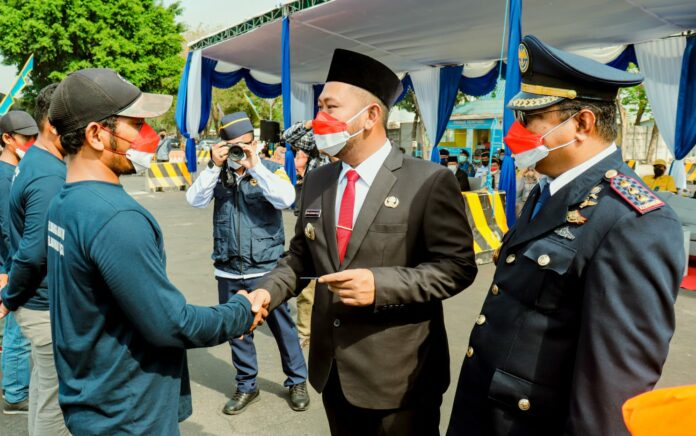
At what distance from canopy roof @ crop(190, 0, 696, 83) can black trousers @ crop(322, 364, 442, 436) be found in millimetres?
6912

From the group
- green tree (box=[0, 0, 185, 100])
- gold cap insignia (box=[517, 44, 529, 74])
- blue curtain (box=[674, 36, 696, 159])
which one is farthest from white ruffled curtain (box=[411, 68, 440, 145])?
green tree (box=[0, 0, 185, 100])

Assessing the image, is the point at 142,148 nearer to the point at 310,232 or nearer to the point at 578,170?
the point at 310,232

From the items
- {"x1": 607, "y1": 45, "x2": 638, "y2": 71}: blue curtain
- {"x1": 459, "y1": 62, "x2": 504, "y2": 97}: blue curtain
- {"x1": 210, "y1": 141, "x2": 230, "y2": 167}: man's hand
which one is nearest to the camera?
{"x1": 210, "y1": 141, "x2": 230, "y2": 167}: man's hand

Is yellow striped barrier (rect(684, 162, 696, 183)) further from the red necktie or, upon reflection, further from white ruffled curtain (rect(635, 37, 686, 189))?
the red necktie

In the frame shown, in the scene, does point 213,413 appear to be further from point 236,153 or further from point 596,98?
point 596,98

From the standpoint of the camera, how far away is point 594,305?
118 cm

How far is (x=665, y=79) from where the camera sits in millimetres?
8594

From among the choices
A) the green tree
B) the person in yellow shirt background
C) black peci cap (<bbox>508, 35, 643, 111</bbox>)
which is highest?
the green tree

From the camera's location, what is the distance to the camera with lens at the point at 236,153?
3.30 m

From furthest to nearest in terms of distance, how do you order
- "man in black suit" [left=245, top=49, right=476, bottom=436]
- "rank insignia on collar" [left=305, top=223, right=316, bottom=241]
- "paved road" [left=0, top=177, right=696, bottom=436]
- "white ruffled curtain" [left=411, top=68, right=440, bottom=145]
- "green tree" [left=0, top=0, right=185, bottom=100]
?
"green tree" [left=0, top=0, right=185, bottom=100], "white ruffled curtain" [left=411, top=68, right=440, bottom=145], "paved road" [left=0, top=177, right=696, bottom=436], "rank insignia on collar" [left=305, top=223, right=316, bottom=241], "man in black suit" [left=245, top=49, right=476, bottom=436]

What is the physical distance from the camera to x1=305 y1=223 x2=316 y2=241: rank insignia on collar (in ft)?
6.73

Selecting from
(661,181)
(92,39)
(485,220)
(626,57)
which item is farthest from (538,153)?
(92,39)

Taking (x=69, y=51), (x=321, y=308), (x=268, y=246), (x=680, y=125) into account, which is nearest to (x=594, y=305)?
(x=321, y=308)

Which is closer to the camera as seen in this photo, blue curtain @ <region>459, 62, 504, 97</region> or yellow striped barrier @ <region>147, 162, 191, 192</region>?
blue curtain @ <region>459, 62, 504, 97</region>
